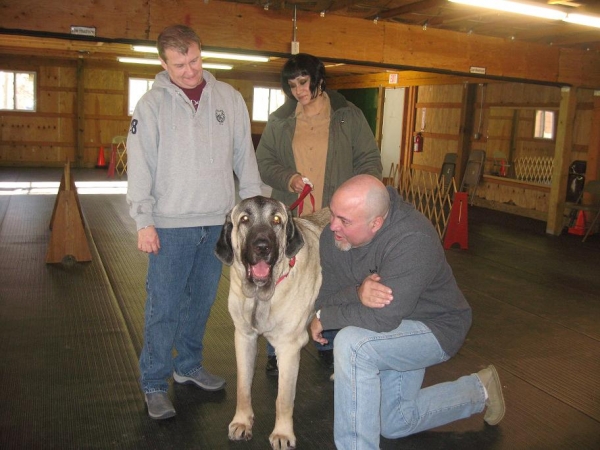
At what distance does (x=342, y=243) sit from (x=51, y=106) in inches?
553

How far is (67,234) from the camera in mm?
5508

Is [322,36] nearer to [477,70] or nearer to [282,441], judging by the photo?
[477,70]

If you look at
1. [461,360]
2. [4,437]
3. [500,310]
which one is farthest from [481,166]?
[4,437]

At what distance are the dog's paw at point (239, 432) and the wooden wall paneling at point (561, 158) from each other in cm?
696

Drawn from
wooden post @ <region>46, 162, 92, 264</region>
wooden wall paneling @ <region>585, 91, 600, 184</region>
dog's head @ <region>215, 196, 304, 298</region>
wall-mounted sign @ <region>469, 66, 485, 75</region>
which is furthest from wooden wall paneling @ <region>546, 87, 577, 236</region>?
dog's head @ <region>215, 196, 304, 298</region>

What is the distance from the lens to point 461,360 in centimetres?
348

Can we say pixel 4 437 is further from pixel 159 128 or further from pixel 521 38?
pixel 521 38

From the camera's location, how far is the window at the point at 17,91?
14.1 meters

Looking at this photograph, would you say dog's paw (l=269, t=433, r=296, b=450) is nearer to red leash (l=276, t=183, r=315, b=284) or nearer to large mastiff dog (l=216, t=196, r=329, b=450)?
large mastiff dog (l=216, t=196, r=329, b=450)

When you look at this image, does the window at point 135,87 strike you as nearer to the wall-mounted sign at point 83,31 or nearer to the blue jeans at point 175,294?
the wall-mounted sign at point 83,31

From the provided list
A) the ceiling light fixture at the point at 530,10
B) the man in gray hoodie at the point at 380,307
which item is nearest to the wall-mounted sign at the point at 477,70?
the ceiling light fixture at the point at 530,10

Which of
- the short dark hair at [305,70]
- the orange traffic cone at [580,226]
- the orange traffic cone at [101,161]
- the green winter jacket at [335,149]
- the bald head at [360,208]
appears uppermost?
the short dark hair at [305,70]

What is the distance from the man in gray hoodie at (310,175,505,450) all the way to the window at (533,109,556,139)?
8.50 meters

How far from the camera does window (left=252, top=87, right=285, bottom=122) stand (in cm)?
1620
